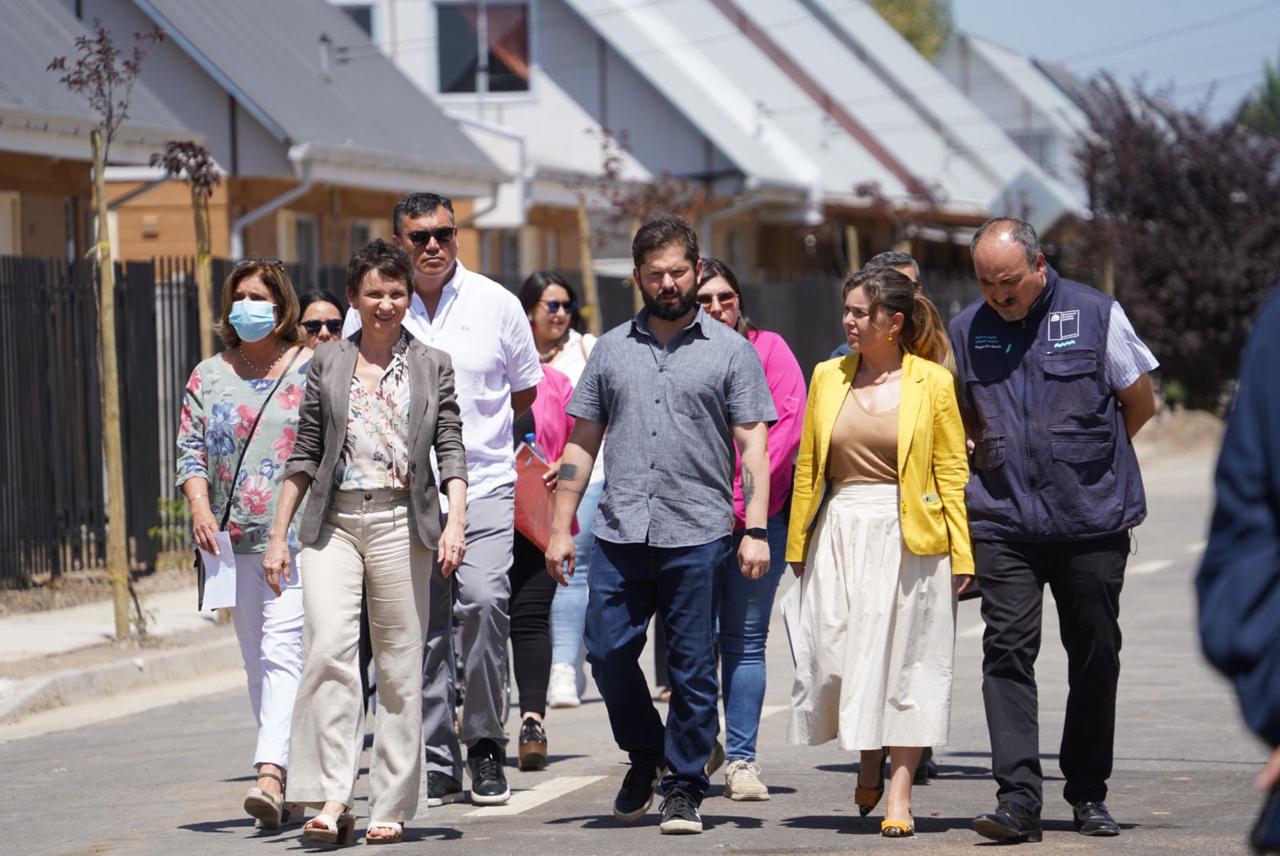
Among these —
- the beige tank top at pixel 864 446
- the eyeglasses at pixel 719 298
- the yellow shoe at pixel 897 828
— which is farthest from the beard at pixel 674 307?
the yellow shoe at pixel 897 828

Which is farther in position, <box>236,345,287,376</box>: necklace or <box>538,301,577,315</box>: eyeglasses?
<box>538,301,577,315</box>: eyeglasses

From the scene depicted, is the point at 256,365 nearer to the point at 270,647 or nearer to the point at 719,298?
the point at 270,647

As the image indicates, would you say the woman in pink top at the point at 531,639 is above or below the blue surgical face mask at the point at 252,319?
below

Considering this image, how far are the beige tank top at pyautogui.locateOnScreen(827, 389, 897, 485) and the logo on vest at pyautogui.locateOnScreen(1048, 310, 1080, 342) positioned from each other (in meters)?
0.57

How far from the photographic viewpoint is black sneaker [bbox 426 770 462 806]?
7.81 meters

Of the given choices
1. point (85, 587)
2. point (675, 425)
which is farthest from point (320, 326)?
point (85, 587)

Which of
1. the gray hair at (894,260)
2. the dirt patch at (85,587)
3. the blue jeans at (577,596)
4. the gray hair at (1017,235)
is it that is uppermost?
the gray hair at (1017,235)

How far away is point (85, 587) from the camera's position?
49.8 feet

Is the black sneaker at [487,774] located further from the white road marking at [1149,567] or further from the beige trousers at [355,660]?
the white road marking at [1149,567]

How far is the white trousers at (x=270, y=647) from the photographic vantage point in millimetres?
7434

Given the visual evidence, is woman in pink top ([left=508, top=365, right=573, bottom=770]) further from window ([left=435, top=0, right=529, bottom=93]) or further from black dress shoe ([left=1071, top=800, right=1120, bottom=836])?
window ([left=435, top=0, right=529, bottom=93])

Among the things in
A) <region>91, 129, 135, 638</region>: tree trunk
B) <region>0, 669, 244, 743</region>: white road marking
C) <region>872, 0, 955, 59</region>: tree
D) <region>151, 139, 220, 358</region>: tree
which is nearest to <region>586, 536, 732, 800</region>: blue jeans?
<region>0, 669, 244, 743</region>: white road marking

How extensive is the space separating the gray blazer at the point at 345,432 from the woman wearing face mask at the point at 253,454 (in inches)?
23.6

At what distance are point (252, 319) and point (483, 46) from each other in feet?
84.5
